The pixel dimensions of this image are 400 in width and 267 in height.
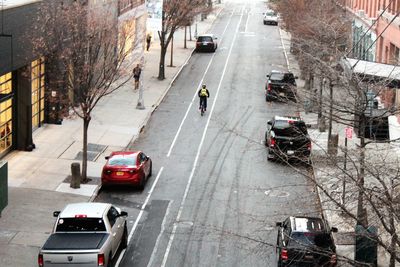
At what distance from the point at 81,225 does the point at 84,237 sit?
0.49m

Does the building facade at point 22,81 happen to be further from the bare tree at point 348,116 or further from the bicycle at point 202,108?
the bare tree at point 348,116

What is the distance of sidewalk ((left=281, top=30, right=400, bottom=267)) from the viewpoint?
56.9 ft

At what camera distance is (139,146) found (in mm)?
34875

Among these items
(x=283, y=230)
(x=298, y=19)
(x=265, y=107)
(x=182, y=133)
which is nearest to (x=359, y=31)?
(x=298, y=19)

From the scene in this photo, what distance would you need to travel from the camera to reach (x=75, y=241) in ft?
63.3

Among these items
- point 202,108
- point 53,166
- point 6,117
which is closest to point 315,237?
point 53,166

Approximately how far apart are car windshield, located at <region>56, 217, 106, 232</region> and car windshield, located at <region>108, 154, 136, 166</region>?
8.01m

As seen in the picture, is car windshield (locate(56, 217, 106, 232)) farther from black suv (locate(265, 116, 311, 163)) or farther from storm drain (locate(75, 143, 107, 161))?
black suv (locate(265, 116, 311, 163))

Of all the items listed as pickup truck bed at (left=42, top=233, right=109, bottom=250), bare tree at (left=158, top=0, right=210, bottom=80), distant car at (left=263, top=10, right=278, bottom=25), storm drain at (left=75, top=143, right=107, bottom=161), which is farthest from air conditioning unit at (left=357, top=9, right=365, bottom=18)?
pickup truck bed at (left=42, top=233, right=109, bottom=250)

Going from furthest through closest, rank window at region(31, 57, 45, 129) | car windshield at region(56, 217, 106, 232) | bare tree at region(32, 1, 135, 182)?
window at region(31, 57, 45, 129)
bare tree at region(32, 1, 135, 182)
car windshield at region(56, 217, 106, 232)

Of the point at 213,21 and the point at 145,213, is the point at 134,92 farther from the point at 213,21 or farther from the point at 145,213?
the point at 213,21

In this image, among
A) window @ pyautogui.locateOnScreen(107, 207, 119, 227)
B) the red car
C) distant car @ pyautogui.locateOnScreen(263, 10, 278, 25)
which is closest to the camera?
window @ pyautogui.locateOnScreen(107, 207, 119, 227)

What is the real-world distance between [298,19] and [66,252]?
106ft

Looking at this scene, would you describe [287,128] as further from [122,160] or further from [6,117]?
[6,117]
